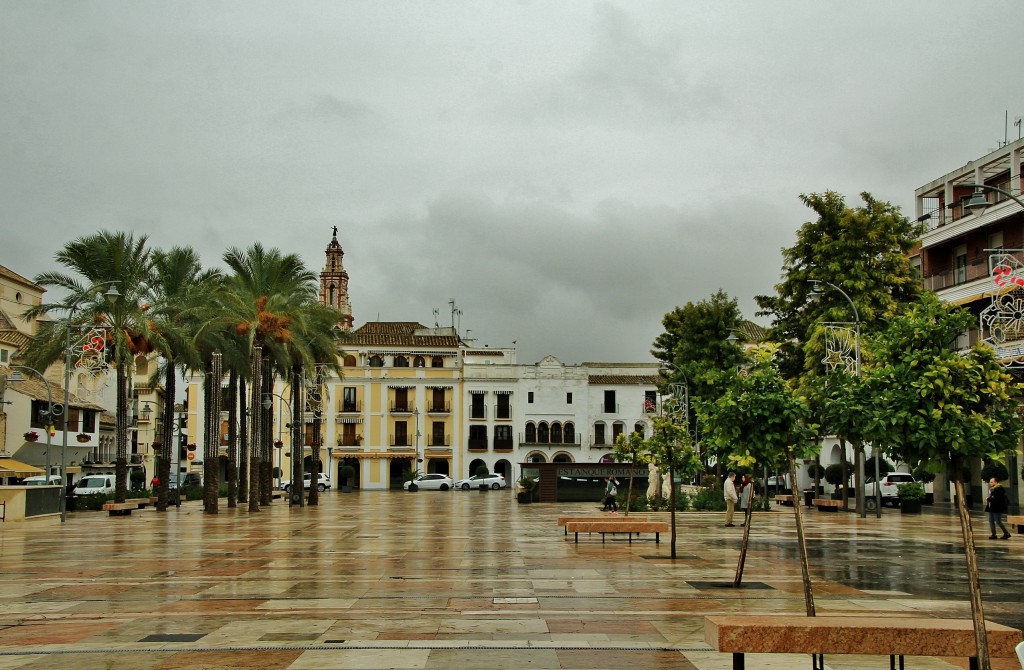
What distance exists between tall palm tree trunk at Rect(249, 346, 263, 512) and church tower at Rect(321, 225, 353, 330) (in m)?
61.0

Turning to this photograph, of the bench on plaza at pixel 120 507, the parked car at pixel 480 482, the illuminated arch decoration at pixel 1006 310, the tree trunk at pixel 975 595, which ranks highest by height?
the illuminated arch decoration at pixel 1006 310

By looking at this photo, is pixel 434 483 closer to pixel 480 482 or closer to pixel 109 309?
pixel 480 482

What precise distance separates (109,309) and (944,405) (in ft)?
125

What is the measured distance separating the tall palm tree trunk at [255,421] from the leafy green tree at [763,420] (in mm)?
30813

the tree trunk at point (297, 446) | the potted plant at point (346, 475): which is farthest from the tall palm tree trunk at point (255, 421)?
the potted plant at point (346, 475)

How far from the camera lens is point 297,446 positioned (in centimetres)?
4994

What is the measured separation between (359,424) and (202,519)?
163 ft

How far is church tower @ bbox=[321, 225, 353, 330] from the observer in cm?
10688

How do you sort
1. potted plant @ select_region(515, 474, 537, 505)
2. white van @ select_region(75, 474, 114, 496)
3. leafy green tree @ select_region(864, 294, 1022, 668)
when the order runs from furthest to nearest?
white van @ select_region(75, 474, 114, 496) → potted plant @ select_region(515, 474, 537, 505) → leafy green tree @ select_region(864, 294, 1022, 668)

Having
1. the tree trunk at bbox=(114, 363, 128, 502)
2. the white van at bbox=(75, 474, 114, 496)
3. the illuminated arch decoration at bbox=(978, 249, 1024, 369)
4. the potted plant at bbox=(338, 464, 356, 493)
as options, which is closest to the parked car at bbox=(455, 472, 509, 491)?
the potted plant at bbox=(338, 464, 356, 493)

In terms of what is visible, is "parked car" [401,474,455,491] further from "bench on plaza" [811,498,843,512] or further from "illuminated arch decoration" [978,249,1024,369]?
"illuminated arch decoration" [978,249,1024,369]

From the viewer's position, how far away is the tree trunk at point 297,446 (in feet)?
157

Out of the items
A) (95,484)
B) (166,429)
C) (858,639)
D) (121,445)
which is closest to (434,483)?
(95,484)

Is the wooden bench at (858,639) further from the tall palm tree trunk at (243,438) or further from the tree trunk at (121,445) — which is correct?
the tall palm tree trunk at (243,438)
